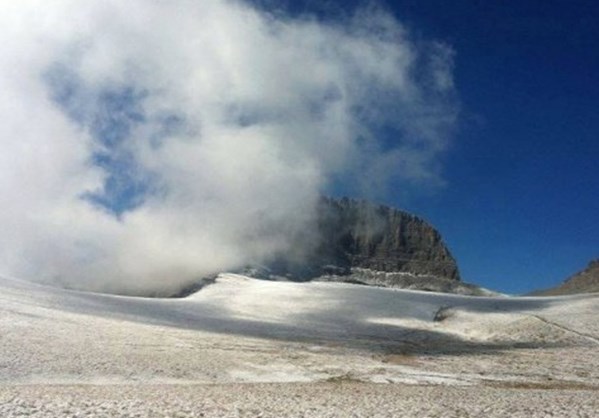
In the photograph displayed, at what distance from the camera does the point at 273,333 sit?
1540 inches

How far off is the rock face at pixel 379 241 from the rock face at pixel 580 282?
912 inches

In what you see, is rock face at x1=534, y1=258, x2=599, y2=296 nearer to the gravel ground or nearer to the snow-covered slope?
the snow-covered slope

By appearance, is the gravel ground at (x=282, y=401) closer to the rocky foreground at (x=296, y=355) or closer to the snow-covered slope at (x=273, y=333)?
the rocky foreground at (x=296, y=355)

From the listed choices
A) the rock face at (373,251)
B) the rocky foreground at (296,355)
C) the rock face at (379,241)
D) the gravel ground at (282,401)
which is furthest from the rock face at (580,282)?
the gravel ground at (282,401)

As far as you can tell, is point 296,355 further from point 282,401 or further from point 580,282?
point 580,282

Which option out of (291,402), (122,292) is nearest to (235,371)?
(291,402)

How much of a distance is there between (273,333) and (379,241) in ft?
365

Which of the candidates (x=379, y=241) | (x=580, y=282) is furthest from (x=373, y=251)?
(x=580, y=282)

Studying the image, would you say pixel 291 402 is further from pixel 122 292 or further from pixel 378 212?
pixel 378 212

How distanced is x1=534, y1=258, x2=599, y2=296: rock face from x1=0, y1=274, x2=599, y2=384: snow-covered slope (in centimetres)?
8369

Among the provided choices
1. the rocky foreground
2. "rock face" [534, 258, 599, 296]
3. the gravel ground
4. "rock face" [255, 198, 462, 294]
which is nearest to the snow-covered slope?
the rocky foreground

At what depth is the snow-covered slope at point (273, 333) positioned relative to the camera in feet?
86.1

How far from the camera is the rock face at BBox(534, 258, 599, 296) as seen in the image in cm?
12988

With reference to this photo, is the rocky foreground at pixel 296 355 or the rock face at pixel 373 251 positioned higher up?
the rock face at pixel 373 251
